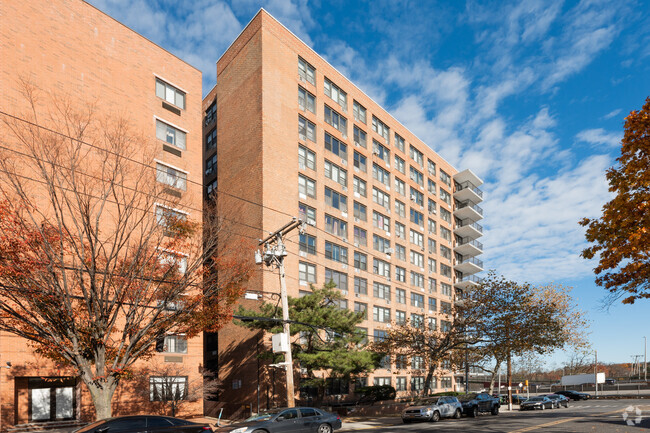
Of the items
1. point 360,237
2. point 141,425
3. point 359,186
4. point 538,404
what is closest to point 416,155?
point 359,186

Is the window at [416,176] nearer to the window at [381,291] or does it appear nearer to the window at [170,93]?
the window at [381,291]

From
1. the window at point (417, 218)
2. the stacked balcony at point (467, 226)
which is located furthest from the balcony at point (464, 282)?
the window at point (417, 218)

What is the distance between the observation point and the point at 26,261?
16.3 meters

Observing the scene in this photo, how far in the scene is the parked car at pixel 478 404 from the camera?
1277 inches

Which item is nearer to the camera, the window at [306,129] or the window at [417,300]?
the window at [306,129]

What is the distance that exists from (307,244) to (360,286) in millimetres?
9298

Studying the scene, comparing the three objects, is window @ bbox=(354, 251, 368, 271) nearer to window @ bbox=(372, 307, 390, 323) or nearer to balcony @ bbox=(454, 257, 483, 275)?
window @ bbox=(372, 307, 390, 323)

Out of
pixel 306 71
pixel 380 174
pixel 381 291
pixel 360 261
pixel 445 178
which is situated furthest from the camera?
pixel 445 178

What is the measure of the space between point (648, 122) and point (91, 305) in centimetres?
1721

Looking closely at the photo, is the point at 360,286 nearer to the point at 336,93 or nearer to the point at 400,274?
the point at 400,274

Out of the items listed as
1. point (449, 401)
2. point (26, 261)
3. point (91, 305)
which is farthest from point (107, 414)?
point (449, 401)

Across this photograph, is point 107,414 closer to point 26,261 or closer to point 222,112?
point 26,261

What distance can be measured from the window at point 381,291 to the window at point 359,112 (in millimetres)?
17667

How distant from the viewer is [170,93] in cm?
3631
